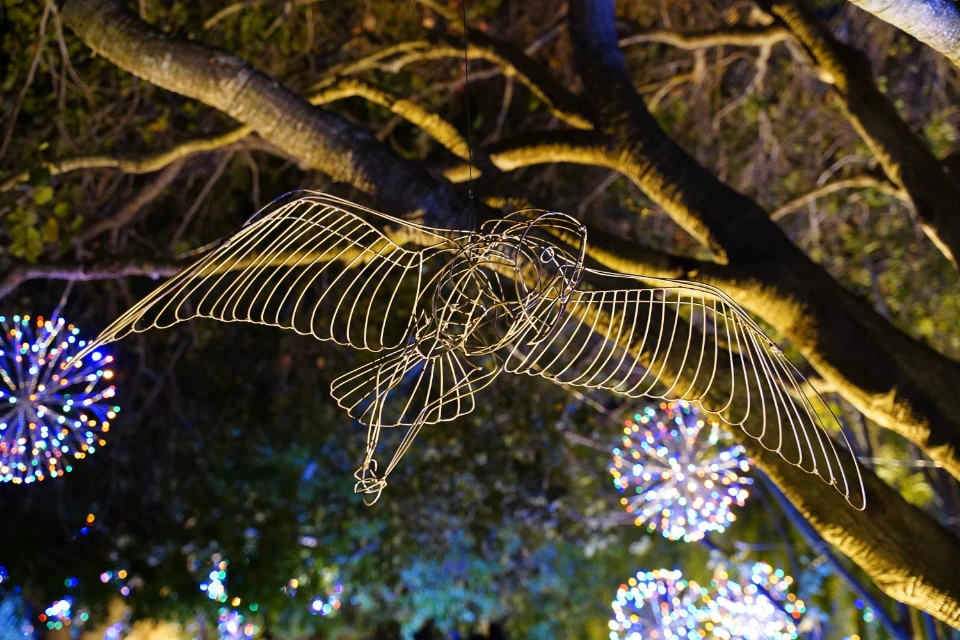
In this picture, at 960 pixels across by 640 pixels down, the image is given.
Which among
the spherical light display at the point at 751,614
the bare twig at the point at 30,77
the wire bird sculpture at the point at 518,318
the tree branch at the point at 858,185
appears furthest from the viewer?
the spherical light display at the point at 751,614

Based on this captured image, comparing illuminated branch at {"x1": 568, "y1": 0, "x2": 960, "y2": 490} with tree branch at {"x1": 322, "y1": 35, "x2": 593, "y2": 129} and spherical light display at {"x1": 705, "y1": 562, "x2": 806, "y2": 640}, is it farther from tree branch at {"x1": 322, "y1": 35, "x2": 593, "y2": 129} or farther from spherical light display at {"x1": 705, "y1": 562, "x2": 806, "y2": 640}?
spherical light display at {"x1": 705, "y1": 562, "x2": 806, "y2": 640}

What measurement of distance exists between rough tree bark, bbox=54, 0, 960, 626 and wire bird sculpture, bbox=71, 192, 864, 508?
0.12 m

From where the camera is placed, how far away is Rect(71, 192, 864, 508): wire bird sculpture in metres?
1.69

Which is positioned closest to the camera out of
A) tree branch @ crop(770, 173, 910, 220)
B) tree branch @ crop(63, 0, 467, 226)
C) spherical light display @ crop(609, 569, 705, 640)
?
tree branch @ crop(63, 0, 467, 226)

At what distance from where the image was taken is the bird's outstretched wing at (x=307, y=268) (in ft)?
5.67

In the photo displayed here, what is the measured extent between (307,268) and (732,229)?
1.57 m

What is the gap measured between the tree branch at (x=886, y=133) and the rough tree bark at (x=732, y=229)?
1.55 ft

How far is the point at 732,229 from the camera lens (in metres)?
2.71

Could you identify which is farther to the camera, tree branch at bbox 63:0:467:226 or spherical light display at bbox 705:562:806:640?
spherical light display at bbox 705:562:806:640

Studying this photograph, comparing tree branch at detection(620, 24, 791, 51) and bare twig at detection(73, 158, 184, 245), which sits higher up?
bare twig at detection(73, 158, 184, 245)

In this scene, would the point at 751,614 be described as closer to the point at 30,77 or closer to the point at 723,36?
the point at 723,36

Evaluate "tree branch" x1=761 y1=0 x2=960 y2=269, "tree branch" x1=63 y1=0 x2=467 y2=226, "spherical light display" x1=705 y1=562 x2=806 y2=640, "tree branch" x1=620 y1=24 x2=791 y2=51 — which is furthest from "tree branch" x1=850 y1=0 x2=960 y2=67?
"spherical light display" x1=705 y1=562 x2=806 y2=640

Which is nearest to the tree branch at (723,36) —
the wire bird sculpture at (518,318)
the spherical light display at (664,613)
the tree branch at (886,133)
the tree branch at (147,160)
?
the tree branch at (886,133)

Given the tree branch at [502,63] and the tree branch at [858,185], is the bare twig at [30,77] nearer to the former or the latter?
the tree branch at [502,63]
